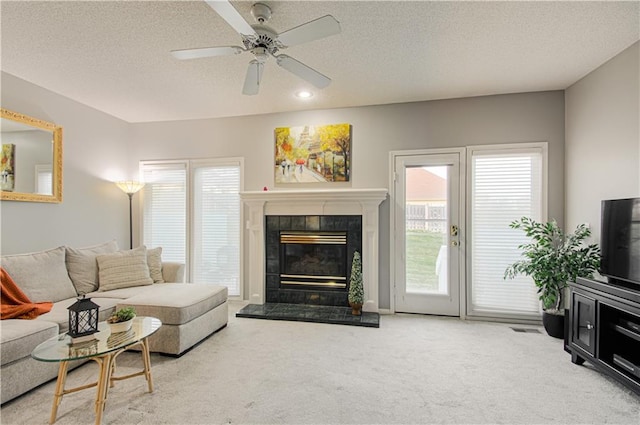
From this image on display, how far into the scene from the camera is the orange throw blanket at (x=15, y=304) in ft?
8.14

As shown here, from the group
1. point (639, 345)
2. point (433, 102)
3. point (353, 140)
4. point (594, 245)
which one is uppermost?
point (433, 102)

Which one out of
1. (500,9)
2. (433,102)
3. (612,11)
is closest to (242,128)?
(433,102)

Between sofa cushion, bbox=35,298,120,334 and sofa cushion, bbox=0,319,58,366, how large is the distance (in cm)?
8

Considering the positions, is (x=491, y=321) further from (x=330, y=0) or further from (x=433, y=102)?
(x=330, y=0)

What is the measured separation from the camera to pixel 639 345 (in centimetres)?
228

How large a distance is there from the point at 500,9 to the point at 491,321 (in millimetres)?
3127

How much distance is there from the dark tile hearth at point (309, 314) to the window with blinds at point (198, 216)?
62 cm

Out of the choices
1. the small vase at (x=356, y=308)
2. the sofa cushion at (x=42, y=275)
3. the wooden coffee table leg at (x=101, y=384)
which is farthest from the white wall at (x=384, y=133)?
the wooden coffee table leg at (x=101, y=384)

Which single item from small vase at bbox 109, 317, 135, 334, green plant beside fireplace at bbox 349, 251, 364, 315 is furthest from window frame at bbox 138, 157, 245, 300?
small vase at bbox 109, 317, 135, 334

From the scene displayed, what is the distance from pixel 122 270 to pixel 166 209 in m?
1.39

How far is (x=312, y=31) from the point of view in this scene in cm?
190

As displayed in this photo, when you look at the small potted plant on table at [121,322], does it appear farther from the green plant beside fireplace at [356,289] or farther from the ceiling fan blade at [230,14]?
the green plant beside fireplace at [356,289]

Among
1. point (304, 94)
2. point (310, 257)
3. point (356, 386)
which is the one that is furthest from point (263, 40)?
point (310, 257)

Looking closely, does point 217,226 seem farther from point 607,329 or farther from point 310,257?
point 607,329
